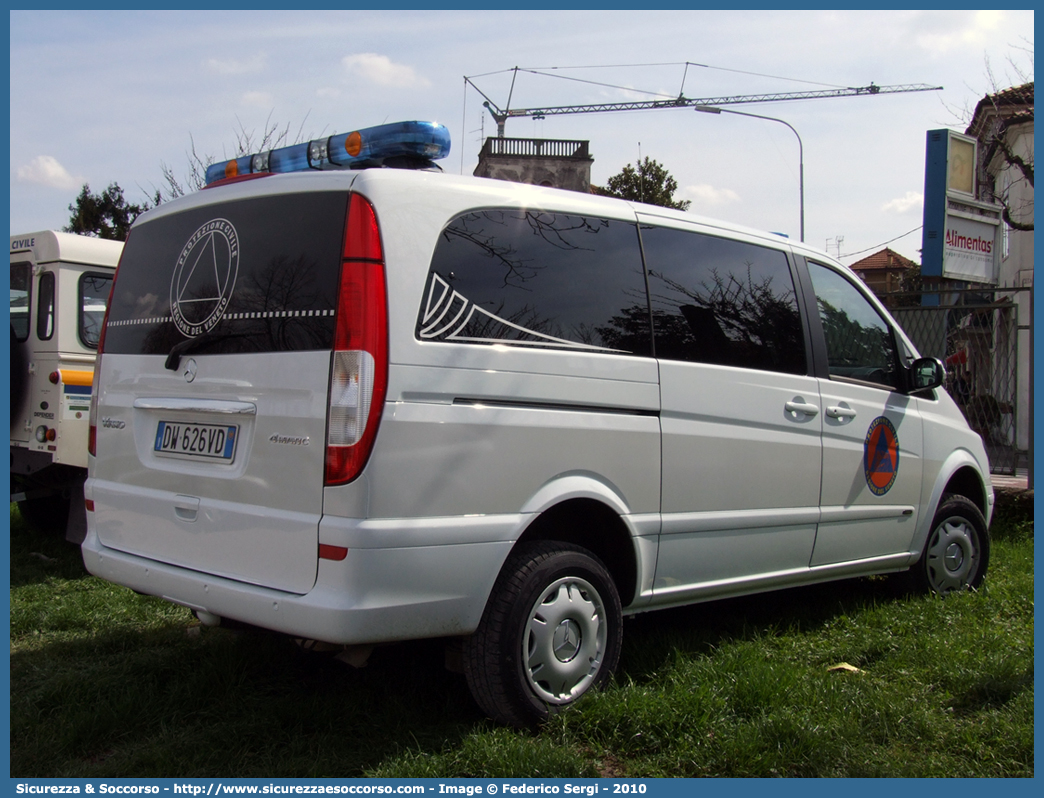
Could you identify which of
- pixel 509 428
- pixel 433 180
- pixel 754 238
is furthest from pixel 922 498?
pixel 433 180

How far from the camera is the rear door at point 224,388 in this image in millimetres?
3205

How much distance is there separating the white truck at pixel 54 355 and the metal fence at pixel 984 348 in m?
6.91

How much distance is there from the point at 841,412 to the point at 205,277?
3.11 m

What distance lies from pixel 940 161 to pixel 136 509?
26.8 ft

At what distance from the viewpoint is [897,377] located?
5297mm

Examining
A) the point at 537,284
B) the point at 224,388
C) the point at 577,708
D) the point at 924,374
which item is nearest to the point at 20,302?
the point at 224,388

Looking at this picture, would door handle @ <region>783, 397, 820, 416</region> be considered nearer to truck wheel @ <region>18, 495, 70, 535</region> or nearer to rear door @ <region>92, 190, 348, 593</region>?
rear door @ <region>92, 190, 348, 593</region>

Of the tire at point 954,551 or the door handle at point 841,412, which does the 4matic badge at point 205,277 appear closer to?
the door handle at point 841,412

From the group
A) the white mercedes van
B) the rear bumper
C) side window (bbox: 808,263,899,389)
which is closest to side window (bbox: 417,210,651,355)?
the white mercedes van

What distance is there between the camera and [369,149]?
391 cm

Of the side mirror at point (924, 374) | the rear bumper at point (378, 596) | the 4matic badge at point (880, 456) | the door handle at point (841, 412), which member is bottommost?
the rear bumper at point (378, 596)

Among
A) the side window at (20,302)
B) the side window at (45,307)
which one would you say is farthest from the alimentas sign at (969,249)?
the side window at (20,302)

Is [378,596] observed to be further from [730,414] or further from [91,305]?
[91,305]

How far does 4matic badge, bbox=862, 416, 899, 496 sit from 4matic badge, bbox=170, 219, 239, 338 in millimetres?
3279
